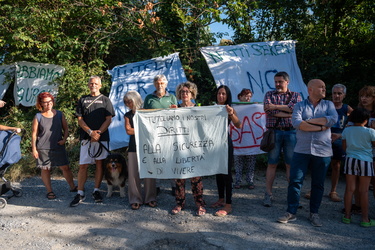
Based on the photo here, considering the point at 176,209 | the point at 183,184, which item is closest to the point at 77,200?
the point at 176,209

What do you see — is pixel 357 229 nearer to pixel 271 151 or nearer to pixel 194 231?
pixel 271 151

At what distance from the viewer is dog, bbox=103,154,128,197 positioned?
5008 millimetres

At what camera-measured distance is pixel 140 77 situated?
736 centimetres

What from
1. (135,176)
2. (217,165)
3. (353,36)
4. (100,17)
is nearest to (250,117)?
(217,165)

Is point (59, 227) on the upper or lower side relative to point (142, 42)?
lower

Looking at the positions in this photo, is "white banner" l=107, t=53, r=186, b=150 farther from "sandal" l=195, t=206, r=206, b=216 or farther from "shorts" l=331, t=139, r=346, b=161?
"shorts" l=331, t=139, r=346, b=161

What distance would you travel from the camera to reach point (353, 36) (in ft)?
30.9

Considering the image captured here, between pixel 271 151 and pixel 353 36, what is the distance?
6743mm

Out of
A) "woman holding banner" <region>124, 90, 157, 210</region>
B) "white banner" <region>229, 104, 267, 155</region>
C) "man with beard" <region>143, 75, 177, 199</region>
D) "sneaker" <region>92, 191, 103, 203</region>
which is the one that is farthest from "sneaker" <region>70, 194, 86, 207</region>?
"white banner" <region>229, 104, 267, 155</region>

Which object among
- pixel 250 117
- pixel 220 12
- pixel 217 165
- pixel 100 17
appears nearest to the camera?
pixel 217 165

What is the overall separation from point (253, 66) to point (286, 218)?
4.30m

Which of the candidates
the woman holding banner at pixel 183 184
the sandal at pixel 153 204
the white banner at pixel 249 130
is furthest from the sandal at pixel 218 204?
the white banner at pixel 249 130

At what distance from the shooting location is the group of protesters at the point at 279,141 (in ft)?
13.0

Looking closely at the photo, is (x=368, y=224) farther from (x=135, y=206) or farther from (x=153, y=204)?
(x=135, y=206)
